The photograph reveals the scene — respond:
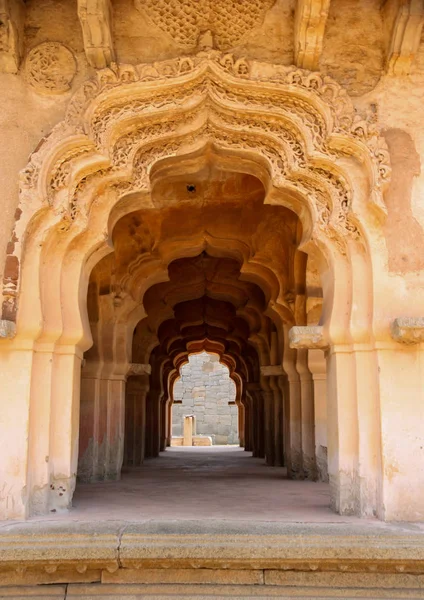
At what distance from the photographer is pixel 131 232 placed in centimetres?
913

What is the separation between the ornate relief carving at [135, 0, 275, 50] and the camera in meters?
5.89

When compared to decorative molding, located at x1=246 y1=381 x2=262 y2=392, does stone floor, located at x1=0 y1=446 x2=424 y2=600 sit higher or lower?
lower

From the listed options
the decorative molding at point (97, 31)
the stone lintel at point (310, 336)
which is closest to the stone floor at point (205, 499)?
the stone lintel at point (310, 336)

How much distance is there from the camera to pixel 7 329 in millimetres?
4957

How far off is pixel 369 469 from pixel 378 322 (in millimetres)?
1221

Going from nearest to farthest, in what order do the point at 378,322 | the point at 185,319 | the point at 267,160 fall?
the point at 378,322
the point at 267,160
the point at 185,319

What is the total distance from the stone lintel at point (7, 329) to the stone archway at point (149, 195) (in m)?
0.01

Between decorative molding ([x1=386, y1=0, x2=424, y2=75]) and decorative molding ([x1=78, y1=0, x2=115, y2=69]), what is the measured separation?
2.55 metres

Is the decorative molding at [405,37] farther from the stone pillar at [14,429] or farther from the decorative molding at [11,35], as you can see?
the stone pillar at [14,429]

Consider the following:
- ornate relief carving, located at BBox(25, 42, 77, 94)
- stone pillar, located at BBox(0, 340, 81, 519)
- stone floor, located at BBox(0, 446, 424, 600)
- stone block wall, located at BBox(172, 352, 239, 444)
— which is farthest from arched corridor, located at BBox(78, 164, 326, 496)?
stone block wall, located at BBox(172, 352, 239, 444)

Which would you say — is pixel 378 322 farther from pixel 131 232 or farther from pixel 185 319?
pixel 185 319

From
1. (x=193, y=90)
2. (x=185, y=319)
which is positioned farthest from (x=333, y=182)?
(x=185, y=319)

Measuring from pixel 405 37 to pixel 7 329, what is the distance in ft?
14.0

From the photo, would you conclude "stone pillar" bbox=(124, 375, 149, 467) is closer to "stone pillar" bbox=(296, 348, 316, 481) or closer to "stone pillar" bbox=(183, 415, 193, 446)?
"stone pillar" bbox=(296, 348, 316, 481)
